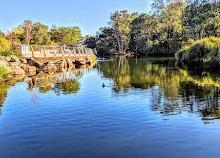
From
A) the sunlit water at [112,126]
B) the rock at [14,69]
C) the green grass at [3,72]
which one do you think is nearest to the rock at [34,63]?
the rock at [14,69]

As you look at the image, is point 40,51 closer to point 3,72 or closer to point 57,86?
point 3,72

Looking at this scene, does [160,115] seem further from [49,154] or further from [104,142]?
[49,154]

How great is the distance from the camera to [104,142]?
20.4 ft

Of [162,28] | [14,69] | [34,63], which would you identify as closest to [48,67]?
[34,63]

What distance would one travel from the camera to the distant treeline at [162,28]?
49.4 meters

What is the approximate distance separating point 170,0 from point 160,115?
220ft

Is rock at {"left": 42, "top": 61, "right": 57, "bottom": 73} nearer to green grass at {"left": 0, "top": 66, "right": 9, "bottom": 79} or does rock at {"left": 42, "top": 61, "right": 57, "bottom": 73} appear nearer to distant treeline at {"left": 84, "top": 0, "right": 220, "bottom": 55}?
green grass at {"left": 0, "top": 66, "right": 9, "bottom": 79}

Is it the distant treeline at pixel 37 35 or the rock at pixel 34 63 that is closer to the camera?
the rock at pixel 34 63

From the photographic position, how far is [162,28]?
235ft

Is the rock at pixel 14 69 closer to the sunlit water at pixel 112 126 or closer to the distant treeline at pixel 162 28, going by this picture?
the sunlit water at pixel 112 126

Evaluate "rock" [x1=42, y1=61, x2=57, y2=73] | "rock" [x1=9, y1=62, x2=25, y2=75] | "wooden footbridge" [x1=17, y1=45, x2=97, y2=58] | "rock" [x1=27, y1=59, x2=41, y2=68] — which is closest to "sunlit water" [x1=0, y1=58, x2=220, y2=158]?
"rock" [x1=9, y1=62, x2=25, y2=75]

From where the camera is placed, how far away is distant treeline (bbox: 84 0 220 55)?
49.4m

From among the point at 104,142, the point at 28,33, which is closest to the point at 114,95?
the point at 104,142

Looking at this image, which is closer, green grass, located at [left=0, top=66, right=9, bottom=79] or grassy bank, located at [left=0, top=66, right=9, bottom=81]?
grassy bank, located at [left=0, top=66, right=9, bottom=81]
